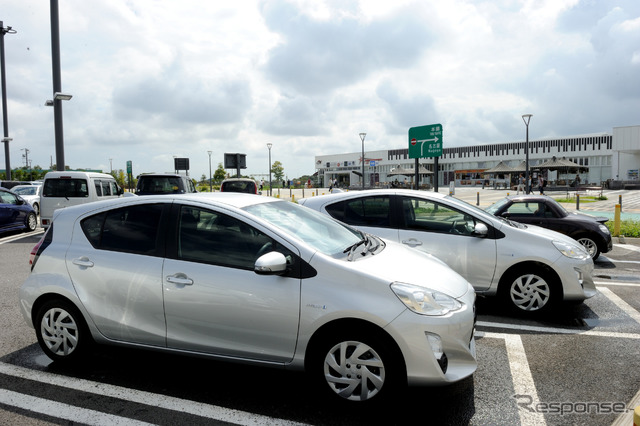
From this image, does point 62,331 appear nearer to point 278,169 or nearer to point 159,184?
point 159,184

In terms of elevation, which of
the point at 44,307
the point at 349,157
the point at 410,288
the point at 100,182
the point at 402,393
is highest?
the point at 349,157

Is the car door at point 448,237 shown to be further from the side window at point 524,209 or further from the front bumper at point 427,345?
the side window at point 524,209

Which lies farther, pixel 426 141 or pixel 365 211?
pixel 426 141

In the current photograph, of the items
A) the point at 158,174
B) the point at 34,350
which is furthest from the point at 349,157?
the point at 34,350

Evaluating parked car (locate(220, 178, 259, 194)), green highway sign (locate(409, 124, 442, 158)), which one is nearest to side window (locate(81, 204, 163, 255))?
parked car (locate(220, 178, 259, 194))

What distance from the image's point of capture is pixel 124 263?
367 centimetres

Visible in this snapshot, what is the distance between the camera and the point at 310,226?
12.7ft

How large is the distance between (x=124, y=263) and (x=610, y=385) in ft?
13.3

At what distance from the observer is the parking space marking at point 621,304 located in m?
5.48

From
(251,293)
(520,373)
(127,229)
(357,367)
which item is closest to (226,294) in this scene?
(251,293)

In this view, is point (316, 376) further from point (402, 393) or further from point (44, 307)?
point (44, 307)

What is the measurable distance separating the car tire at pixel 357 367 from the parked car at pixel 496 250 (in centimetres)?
280

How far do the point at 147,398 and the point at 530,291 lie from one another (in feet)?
14.3

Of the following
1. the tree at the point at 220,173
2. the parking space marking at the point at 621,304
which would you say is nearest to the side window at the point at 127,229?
the parking space marking at the point at 621,304
